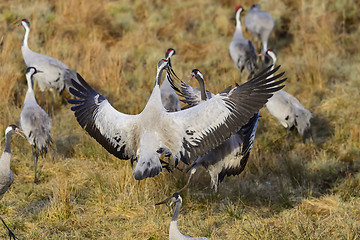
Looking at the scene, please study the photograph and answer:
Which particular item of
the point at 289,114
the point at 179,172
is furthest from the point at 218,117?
the point at 289,114

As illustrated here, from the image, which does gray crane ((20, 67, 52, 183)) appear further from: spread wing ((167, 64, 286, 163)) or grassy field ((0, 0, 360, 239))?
spread wing ((167, 64, 286, 163))

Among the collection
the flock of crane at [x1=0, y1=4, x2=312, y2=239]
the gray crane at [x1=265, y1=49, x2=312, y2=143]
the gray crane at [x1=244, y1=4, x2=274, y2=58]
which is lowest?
the gray crane at [x1=265, y1=49, x2=312, y2=143]

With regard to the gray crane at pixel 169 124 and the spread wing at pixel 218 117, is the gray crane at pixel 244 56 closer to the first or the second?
the gray crane at pixel 169 124

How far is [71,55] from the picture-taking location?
9.98 meters

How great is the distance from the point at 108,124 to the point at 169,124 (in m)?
0.63

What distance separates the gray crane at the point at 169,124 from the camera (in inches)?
198

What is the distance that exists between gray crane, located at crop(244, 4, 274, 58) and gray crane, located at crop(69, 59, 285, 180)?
17.9ft

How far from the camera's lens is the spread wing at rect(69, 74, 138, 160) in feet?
18.1

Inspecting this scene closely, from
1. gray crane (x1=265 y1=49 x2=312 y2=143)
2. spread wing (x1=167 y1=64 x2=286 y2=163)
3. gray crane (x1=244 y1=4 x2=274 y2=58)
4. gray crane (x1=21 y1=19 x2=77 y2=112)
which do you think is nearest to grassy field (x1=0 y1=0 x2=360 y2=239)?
gray crane (x1=265 y1=49 x2=312 y2=143)

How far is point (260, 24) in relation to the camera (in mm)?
10891

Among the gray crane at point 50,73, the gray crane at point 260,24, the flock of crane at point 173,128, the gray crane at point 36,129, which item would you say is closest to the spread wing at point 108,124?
the flock of crane at point 173,128

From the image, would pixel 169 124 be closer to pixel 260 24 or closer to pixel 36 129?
pixel 36 129

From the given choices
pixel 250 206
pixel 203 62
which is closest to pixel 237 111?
pixel 250 206

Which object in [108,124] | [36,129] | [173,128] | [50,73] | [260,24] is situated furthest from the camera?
[260,24]
